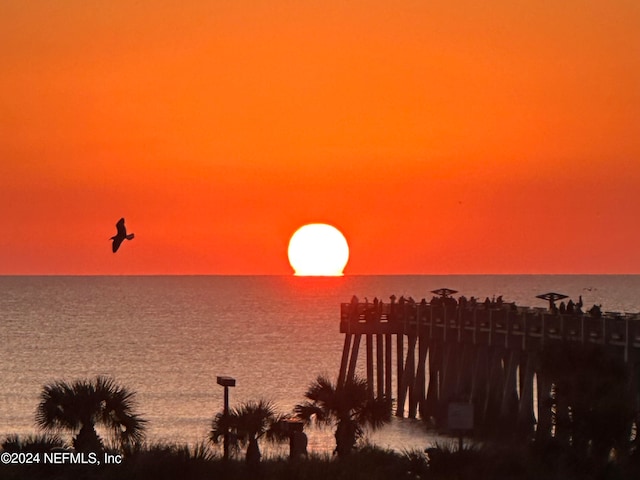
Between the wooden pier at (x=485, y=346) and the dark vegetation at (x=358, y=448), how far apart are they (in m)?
2.05

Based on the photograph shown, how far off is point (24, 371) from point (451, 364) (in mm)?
52555

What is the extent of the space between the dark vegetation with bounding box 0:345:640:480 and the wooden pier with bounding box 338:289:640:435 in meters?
2.05

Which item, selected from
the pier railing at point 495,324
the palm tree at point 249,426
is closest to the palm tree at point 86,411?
the palm tree at point 249,426

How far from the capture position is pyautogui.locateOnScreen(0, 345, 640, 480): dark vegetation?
3409cm

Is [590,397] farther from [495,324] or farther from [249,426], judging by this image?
[495,324]

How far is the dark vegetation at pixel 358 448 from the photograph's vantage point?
34.1 m

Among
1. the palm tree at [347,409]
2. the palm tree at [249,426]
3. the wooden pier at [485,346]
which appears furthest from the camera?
the wooden pier at [485,346]

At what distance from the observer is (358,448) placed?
3959 centimetres

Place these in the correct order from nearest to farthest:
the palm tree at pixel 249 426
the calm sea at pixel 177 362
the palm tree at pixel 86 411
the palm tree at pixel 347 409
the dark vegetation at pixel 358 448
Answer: the dark vegetation at pixel 358 448 < the palm tree at pixel 86 411 < the palm tree at pixel 249 426 < the palm tree at pixel 347 409 < the calm sea at pixel 177 362

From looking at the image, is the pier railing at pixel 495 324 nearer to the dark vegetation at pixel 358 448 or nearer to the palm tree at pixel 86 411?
the dark vegetation at pixel 358 448

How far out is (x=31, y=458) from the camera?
1388 inches

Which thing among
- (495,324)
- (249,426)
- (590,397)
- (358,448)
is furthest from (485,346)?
(249,426)

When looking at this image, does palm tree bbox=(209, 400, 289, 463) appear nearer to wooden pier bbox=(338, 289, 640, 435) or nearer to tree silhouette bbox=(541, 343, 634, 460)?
tree silhouette bbox=(541, 343, 634, 460)

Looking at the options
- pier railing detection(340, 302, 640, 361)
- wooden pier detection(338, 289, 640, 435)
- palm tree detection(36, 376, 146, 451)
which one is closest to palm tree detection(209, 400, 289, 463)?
palm tree detection(36, 376, 146, 451)
